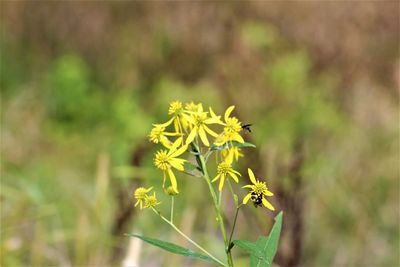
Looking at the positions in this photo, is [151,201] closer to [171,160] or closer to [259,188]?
[171,160]

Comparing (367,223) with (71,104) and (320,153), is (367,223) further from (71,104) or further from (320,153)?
(71,104)

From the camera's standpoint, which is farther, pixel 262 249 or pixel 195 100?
pixel 195 100

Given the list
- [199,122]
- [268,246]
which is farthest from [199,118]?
[268,246]

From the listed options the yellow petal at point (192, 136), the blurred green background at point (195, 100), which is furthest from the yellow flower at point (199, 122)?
the blurred green background at point (195, 100)

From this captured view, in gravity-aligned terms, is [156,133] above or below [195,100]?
below

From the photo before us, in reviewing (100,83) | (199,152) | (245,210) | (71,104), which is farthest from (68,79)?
(199,152)

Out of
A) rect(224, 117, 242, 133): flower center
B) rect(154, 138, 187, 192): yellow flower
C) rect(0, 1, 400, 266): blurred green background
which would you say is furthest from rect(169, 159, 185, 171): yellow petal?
rect(0, 1, 400, 266): blurred green background

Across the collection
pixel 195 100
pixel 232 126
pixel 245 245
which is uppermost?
pixel 195 100

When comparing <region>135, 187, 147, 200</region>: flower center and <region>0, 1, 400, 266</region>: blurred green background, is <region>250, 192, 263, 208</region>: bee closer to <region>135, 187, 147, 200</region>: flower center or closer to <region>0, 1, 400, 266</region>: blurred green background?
<region>135, 187, 147, 200</region>: flower center
